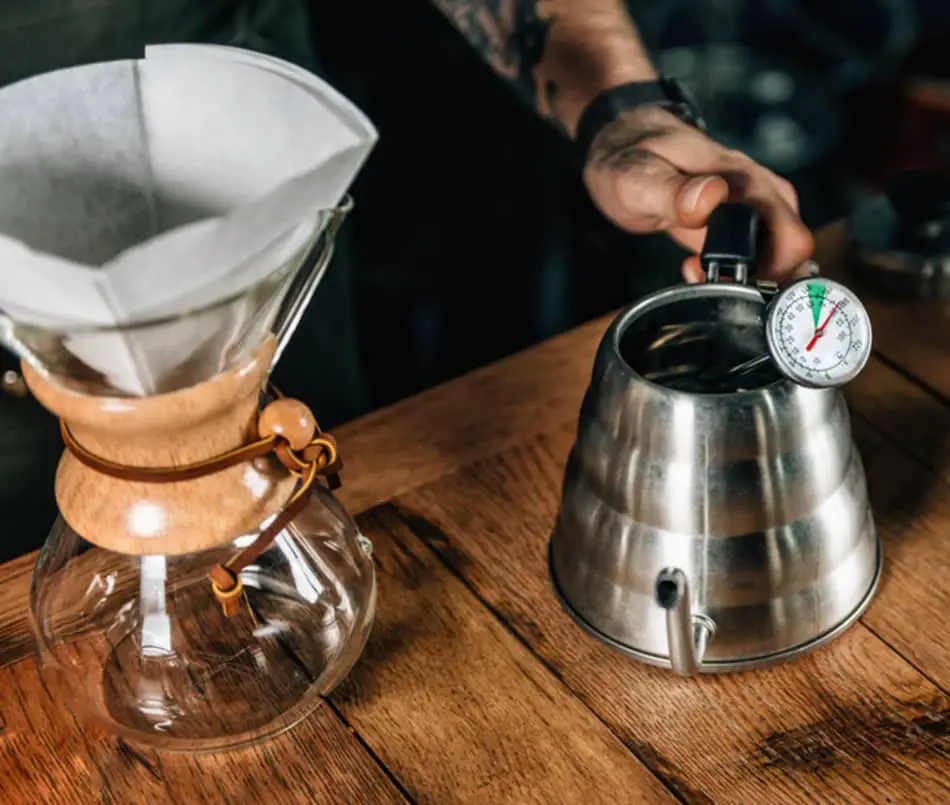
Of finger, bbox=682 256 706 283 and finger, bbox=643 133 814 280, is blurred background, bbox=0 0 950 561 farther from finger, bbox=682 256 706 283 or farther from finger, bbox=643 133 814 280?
finger, bbox=682 256 706 283

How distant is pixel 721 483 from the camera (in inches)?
34.2

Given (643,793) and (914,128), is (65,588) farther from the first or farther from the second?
(914,128)

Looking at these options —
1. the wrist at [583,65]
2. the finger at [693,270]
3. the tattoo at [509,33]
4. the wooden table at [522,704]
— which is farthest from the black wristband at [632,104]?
the wooden table at [522,704]

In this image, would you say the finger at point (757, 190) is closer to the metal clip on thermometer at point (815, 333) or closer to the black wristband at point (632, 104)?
the black wristband at point (632, 104)

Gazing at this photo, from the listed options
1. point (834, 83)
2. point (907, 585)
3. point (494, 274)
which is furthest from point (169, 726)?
point (834, 83)

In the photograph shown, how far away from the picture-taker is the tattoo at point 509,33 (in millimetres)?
1516

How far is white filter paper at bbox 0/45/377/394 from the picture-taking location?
0.68 meters

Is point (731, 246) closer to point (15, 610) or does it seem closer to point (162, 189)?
point (162, 189)

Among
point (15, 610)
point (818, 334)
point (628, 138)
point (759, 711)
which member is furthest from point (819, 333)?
point (15, 610)

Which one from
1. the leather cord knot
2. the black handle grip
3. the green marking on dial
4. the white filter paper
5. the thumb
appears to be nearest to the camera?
the white filter paper

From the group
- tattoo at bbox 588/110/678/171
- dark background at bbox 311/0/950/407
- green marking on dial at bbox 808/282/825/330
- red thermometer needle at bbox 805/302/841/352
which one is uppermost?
green marking on dial at bbox 808/282/825/330

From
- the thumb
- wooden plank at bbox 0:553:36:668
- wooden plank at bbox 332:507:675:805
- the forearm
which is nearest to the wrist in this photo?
the forearm

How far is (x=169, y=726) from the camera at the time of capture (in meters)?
0.87

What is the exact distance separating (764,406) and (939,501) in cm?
31
